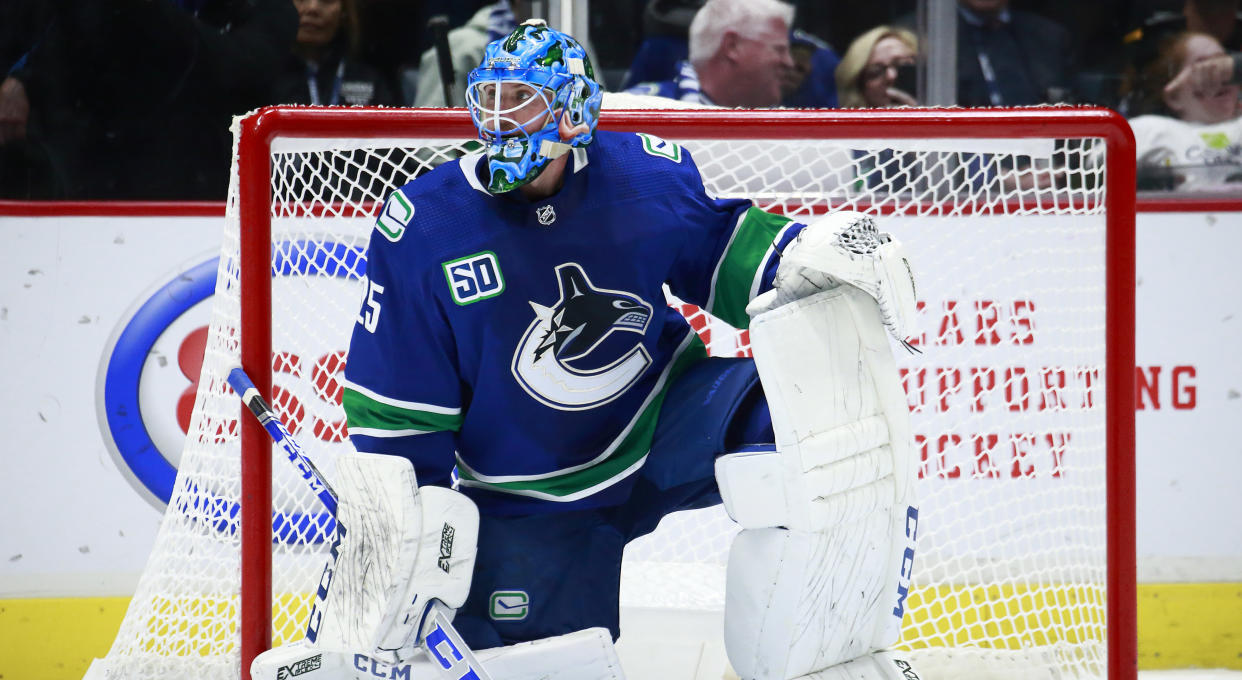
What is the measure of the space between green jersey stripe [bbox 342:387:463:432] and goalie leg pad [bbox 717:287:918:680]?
366 mm

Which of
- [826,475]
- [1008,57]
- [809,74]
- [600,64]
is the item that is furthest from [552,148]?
[1008,57]

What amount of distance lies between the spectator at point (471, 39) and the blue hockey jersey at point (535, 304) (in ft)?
3.84

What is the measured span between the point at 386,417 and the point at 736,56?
1543 millimetres

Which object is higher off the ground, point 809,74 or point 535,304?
point 809,74

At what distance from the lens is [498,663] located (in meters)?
1.58

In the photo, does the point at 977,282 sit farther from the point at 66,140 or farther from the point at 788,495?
the point at 66,140

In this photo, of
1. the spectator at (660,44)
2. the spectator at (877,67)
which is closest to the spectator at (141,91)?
the spectator at (660,44)

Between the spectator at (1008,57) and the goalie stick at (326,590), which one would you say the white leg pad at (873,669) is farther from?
the spectator at (1008,57)

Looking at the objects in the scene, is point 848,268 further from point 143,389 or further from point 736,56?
point 143,389

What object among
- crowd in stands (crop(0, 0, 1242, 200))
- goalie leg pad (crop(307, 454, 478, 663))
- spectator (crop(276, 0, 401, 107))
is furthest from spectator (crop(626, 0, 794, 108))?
goalie leg pad (crop(307, 454, 478, 663))

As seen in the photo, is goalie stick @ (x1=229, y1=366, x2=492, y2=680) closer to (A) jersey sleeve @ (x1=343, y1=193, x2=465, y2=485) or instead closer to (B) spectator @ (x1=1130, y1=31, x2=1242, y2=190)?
(A) jersey sleeve @ (x1=343, y1=193, x2=465, y2=485)

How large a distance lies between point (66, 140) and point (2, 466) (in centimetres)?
70

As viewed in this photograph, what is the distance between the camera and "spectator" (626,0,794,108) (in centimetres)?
273

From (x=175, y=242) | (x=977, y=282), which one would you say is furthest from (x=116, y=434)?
(x=977, y=282)
